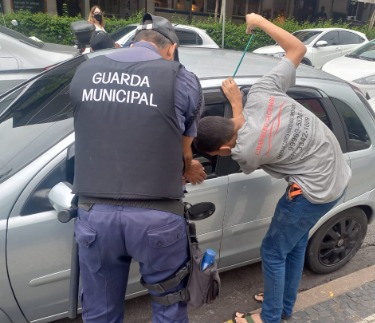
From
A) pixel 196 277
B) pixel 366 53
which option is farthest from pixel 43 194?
pixel 366 53

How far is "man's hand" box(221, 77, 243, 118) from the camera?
2.22 meters

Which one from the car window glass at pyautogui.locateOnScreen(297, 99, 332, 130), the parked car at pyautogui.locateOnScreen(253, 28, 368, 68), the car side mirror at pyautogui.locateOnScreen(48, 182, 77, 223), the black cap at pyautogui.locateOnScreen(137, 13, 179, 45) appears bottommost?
the parked car at pyautogui.locateOnScreen(253, 28, 368, 68)

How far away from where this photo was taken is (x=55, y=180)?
1.96 meters

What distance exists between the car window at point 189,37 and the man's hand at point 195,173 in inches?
284

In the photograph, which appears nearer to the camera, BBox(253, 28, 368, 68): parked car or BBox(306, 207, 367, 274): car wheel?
BBox(306, 207, 367, 274): car wheel

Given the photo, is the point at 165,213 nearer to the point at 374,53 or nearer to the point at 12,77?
the point at 12,77

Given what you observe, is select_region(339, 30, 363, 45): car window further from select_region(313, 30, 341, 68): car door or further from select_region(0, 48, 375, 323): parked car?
select_region(0, 48, 375, 323): parked car

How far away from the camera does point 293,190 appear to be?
2.11m

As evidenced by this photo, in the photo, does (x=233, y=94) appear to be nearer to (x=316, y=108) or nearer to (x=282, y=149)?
(x=282, y=149)

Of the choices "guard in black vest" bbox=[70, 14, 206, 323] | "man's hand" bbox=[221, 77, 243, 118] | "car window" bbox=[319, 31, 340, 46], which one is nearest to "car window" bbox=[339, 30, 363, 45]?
"car window" bbox=[319, 31, 340, 46]

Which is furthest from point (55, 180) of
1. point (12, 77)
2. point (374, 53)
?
point (374, 53)

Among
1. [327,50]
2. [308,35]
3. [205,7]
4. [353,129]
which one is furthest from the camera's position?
[205,7]

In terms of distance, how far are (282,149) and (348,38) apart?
1064 centimetres

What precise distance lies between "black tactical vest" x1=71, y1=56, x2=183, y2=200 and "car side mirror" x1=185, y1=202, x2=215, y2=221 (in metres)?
0.65
